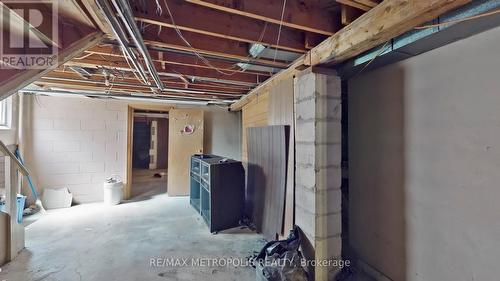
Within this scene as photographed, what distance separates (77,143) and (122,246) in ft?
9.70

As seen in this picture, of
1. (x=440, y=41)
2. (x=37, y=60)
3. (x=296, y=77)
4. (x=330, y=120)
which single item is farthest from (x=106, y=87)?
(x=440, y=41)

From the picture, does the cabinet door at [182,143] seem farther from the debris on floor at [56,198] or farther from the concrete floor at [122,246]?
the debris on floor at [56,198]

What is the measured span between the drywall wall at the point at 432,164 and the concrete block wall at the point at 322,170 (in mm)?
447

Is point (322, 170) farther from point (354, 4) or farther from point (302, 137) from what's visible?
point (354, 4)

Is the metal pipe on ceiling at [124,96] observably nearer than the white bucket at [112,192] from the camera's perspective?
Yes

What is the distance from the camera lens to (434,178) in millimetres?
1724

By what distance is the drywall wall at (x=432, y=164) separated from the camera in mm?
1427

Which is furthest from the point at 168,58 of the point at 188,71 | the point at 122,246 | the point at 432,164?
the point at 432,164

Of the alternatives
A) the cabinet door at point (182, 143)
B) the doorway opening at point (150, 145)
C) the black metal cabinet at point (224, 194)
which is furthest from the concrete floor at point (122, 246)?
the doorway opening at point (150, 145)

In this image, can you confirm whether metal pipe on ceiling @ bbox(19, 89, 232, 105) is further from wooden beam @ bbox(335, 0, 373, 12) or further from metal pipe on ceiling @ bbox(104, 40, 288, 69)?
wooden beam @ bbox(335, 0, 373, 12)

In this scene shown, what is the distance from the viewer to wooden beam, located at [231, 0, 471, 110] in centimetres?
125

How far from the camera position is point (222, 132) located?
585cm

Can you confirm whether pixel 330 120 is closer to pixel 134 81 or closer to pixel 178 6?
pixel 178 6

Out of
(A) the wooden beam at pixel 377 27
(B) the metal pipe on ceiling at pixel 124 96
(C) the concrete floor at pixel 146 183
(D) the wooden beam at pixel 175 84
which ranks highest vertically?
(D) the wooden beam at pixel 175 84
